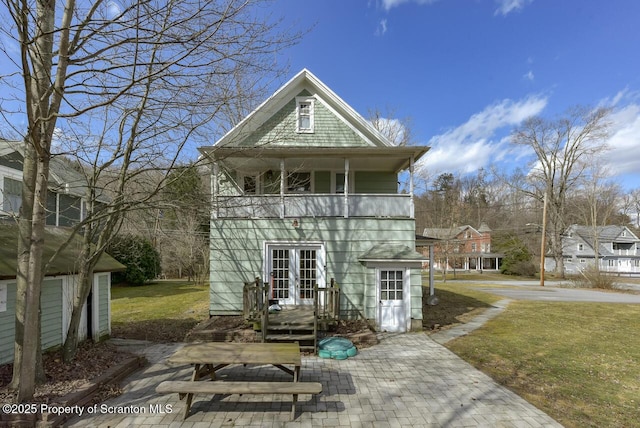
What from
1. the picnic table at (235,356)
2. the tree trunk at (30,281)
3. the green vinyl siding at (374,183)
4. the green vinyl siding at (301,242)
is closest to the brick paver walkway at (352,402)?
the picnic table at (235,356)

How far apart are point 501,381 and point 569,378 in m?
1.62

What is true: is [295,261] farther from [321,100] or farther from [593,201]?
[593,201]

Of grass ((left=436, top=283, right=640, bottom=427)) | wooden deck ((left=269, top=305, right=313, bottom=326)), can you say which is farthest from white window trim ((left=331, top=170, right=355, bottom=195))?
grass ((left=436, top=283, right=640, bottom=427))

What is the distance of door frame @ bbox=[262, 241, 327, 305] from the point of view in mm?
10000

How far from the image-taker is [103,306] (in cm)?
822

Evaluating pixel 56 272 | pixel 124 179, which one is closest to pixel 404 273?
pixel 124 179

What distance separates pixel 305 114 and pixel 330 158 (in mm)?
2474

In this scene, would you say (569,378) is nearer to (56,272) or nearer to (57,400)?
(57,400)

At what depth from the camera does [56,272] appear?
6.62m

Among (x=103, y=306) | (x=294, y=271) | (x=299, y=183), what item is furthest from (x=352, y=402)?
(x=299, y=183)

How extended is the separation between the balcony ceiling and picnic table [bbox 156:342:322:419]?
5.26 metres

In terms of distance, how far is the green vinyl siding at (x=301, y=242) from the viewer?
10.0m

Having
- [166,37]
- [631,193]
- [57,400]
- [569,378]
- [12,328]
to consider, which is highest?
[631,193]

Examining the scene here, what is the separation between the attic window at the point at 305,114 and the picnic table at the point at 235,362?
825cm
